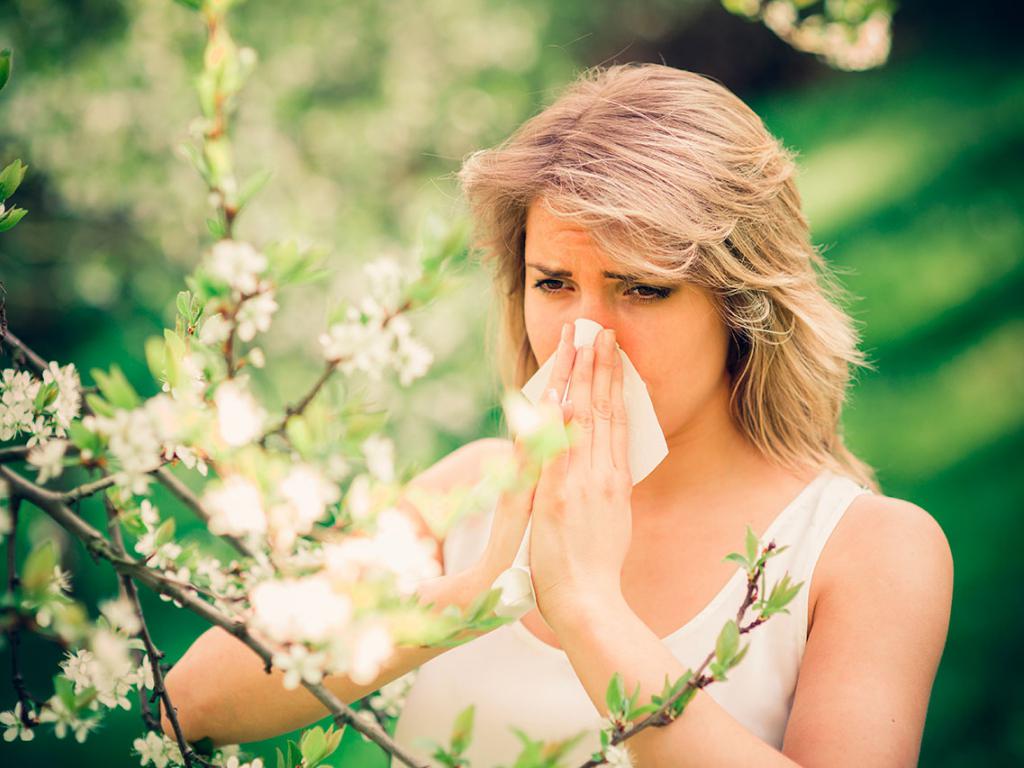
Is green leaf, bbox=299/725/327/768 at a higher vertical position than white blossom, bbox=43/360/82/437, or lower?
lower

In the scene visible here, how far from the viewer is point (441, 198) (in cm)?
411

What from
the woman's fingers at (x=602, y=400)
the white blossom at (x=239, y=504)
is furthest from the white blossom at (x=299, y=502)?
the woman's fingers at (x=602, y=400)

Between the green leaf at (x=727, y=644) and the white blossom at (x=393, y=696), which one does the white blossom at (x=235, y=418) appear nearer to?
the green leaf at (x=727, y=644)

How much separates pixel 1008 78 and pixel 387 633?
438 cm

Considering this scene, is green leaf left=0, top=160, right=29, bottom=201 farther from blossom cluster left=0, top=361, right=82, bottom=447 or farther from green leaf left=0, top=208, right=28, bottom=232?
blossom cluster left=0, top=361, right=82, bottom=447

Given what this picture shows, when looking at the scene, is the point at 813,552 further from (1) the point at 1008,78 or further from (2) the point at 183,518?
(1) the point at 1008,78

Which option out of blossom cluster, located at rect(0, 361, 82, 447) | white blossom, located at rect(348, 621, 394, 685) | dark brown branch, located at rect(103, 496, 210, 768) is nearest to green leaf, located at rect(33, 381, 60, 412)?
blossom cluster, located at rect(0, 361, 82, 447)

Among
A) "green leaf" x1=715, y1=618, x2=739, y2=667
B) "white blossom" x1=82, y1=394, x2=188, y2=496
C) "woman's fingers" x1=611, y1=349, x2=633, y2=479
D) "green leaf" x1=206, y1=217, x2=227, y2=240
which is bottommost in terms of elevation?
"green leaf" x1=715, y1=618, x2=739, y2=667

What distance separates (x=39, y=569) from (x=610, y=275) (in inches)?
40.1

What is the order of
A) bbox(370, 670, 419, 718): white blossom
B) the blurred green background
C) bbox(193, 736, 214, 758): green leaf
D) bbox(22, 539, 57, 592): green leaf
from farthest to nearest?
the blurred green background
bbox(370, 670, 419, 718): white blossom
bbox(193, 736, 214, 758): green leaf
bbox(22, 539, 57, 592): green leaf

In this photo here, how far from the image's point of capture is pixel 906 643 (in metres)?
1.26

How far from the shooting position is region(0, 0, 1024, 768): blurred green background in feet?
10.6

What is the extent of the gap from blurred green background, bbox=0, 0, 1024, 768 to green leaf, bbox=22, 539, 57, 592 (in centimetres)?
257

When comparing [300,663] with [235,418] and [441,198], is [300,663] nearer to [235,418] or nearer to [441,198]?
[235,418]
